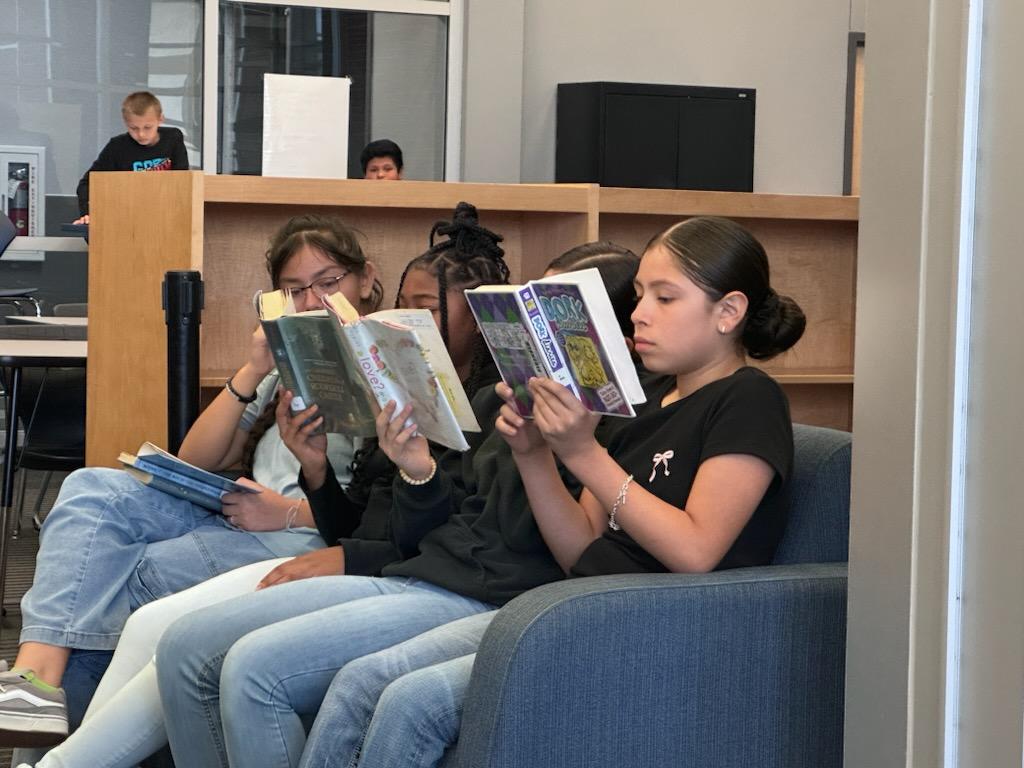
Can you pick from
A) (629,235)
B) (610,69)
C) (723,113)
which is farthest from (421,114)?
(629,235)

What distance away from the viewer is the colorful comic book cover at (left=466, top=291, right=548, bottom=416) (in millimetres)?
1534

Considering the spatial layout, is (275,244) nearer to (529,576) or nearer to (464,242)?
(464,242)

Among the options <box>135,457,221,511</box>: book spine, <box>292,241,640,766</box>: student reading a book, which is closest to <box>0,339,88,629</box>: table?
<box>135,457,221,511</box>: book spine

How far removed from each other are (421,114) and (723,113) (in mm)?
1607

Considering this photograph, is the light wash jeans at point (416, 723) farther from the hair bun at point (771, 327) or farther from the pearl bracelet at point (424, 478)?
the hair bun at point (771, 327)

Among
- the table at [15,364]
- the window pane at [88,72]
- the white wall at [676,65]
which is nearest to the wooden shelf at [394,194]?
the table at [15,364]

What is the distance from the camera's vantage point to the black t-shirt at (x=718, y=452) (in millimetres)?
1603

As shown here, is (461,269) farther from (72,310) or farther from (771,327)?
(72,310)

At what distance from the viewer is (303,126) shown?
10.1 feet

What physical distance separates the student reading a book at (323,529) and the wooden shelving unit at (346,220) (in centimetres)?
77

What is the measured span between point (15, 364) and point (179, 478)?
1017 mm

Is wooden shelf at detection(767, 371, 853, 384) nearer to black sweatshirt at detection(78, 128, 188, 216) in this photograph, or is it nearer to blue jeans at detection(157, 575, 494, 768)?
blue jeans at detection(157, 575, 494, 768)

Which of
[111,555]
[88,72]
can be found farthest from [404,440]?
[88,72]

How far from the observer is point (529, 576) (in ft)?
5.97
